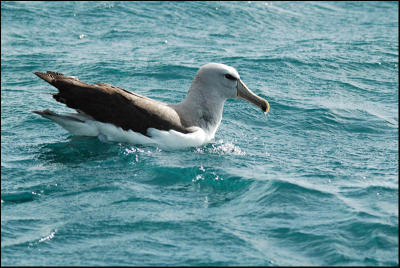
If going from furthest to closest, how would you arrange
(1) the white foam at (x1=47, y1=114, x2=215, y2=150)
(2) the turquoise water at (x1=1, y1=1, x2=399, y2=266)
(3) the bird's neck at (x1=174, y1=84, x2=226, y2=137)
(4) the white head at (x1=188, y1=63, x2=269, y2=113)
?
(4) the white head at (x1=188, y1=63, x2=269, y2=113)
(3) the bird's neck at (x1=174, y1=84, x2=226, y2=137)
(1) the white foam at (x1=47, y1=114, x2=215, y2=150)
(2) the turquoise water at (x1=1, y1=1, x2=399, y2=266)

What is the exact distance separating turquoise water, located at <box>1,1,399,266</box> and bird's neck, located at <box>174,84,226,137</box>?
1.39 ft

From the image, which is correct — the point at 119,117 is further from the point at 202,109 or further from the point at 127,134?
the point at 202,109

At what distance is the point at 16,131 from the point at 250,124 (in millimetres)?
4144

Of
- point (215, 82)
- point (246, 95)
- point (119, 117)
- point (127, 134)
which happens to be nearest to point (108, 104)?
point (119, 117)

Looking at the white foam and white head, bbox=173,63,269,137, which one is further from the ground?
white head, bbox=173,63,269,137

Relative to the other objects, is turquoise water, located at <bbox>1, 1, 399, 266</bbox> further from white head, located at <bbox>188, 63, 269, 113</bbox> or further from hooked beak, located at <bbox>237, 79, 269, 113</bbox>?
white head, located at <bbox>188, 63, 269, 113</bbox>

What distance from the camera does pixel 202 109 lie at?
36.3ft

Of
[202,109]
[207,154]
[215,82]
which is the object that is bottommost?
[207,154]

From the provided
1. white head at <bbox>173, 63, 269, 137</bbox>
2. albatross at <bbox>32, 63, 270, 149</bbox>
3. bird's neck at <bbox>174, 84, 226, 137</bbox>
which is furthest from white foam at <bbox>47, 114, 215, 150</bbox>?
white head at <bbox>173, 63, 269, 137</bbox>

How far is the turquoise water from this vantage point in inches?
278

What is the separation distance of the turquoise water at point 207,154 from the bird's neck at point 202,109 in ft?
1.39

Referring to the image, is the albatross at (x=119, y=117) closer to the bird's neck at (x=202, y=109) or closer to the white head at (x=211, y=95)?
the bird's neck at (x=202, y=109)

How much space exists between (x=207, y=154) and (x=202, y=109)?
3.10ft

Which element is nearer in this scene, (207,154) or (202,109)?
(207,154)
